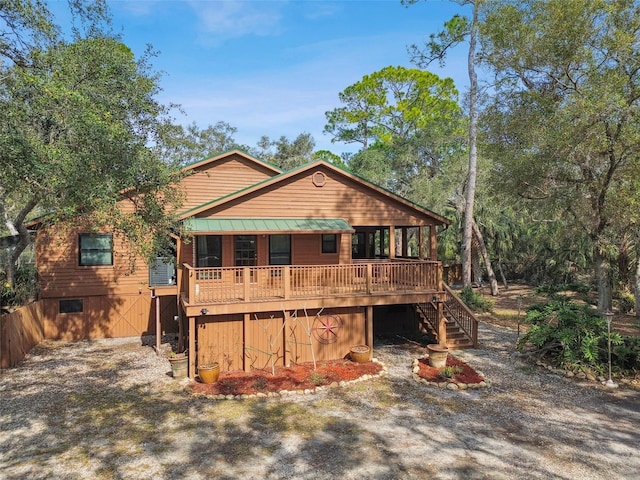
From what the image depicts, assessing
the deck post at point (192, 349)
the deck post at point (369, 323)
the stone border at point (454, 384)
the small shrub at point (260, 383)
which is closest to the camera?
the stone border at point (454, 384)

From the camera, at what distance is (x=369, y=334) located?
13648 millimetres

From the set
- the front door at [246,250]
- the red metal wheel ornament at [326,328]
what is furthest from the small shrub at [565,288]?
the front door at [246,250]

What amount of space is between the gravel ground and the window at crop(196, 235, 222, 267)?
13.7ft

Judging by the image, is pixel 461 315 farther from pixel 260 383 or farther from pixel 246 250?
pixel 246 250

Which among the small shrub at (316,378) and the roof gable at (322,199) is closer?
the small shrub at (316,378)

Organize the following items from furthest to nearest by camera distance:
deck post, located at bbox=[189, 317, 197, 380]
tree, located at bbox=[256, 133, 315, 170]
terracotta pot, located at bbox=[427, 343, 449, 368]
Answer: tree, located at bbox=[256, 133, 315, 170] < terracotta pot, located at bbox=[427, 343, 449, 368] < deck post, located at bbox=[189, 317, 197, 380]

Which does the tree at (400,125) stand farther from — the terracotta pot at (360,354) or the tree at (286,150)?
the terracotta pot at (360,354)

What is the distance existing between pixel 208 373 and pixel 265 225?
5120mm

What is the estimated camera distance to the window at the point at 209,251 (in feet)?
49.3

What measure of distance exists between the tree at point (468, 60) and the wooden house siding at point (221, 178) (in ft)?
39.9

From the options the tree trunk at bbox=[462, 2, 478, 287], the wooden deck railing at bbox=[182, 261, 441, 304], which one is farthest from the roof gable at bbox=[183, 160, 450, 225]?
the tree trunk at bbox=[462, 2, 478, 287]

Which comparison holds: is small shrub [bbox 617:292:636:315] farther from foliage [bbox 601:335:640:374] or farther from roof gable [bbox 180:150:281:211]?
roof gable [bbox 180:150:281:211]

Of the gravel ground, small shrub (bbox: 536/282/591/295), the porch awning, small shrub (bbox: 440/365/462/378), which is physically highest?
the porch awning

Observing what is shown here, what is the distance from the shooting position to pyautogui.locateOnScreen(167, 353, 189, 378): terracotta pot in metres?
11.7
